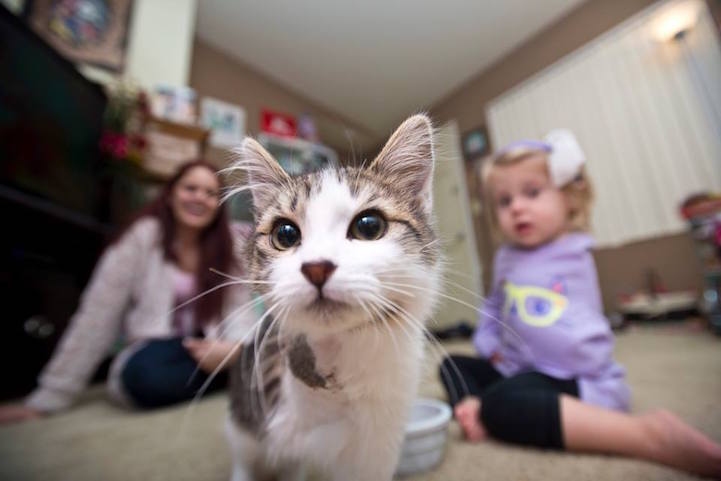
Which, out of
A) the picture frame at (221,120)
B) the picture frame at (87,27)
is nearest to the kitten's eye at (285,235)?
the picture frame at (221,120)

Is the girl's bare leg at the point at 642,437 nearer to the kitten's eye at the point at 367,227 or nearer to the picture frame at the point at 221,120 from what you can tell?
the kitten's eye at the point at 367,227

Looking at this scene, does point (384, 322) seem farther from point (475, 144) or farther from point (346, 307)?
point (475, 144)

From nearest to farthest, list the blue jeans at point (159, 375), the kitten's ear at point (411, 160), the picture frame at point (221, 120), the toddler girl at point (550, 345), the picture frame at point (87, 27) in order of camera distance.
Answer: the kitten's ear at point (411, 160) < the toddler girl at point (550, 345) < the blue jeans at point (159, 375) < the picture frame at point (87, 27) < the picture frame at point (221, 120)

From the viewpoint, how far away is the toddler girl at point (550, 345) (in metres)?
0.54

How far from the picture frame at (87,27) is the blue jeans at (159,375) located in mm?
1642

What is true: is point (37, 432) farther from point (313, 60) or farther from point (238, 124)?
point (238, 124)

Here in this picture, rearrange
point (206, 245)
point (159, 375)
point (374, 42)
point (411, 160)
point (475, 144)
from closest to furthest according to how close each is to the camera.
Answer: point (411, 160)
point (374, 42)
point (475, 144)
point (159, 375)
point (206, 245)

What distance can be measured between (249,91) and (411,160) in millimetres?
1416

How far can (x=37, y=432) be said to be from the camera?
34.7 inches

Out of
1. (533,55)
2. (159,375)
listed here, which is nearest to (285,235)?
(159,375)

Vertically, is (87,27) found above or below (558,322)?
above

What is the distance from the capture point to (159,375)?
1.07 metres

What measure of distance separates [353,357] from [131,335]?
1.29 meters

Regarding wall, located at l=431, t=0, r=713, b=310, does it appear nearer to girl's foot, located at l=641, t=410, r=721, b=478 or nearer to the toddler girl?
the toddler girl
